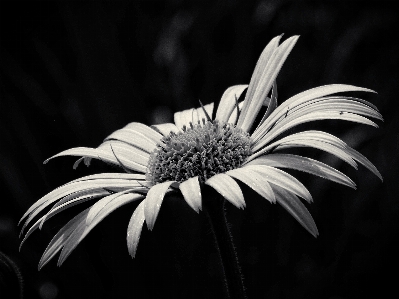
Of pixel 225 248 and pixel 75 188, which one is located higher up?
pixel 75 188

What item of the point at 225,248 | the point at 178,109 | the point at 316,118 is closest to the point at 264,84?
the point at 316,118

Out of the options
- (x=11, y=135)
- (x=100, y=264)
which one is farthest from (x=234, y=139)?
(x=11, y=135)

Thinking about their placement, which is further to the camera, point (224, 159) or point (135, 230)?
point (224, 159)

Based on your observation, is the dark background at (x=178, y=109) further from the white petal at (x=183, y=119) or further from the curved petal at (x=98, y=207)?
the curved petal at (x=98, y=207)

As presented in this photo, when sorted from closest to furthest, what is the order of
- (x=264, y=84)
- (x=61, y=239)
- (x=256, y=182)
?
1. (x=256, y=182)
2. (x=61, y=239)
3. (x=264, y=84)

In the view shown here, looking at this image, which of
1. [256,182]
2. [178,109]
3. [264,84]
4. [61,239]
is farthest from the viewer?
[178,109]

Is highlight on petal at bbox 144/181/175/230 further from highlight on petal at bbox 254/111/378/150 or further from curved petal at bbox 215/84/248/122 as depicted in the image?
curved petal at bbox 215/84/248/122

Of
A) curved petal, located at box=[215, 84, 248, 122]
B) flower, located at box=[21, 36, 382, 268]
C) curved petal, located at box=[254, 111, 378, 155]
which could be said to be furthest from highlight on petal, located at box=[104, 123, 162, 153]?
curved petal, located at box=[254, 111, 378, 155]

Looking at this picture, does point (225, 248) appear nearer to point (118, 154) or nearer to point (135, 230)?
point (135, 230)
